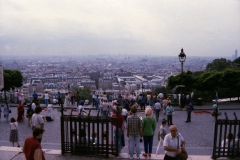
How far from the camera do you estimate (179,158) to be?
6.83 meters

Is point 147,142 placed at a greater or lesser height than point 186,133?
greater

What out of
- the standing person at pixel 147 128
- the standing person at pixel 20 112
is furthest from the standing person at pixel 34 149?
the standing person at pixel 20 112

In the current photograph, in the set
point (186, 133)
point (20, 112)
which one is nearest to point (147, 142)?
point (186, 133)

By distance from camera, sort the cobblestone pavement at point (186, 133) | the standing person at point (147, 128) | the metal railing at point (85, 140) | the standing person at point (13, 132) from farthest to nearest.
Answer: the cobblestone pavement at point (186, 133) → the standing person at point (13, 132) → the standing person at point (147, 128) → the metal railing at point (85, 140)

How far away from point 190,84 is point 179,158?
23681mm

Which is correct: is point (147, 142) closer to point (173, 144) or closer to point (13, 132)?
point (173, 144)

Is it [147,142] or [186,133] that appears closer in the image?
[147,142]

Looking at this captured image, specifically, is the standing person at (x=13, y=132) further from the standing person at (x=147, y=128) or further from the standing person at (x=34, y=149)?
the standing person at (x=34, y=149)

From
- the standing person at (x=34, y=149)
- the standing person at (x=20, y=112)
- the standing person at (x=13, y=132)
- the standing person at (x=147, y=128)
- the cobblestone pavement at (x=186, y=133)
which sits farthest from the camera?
the standing person at (x=20, y=112)

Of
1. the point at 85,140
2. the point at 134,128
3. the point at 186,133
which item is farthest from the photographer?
the point at 186,133

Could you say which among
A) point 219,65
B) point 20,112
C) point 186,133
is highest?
point 219,65

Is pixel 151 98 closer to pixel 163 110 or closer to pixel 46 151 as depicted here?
pixel 163 110

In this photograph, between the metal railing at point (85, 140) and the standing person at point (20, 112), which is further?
the standing person at point (20, 112)

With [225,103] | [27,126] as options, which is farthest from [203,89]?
A: [27,126]
